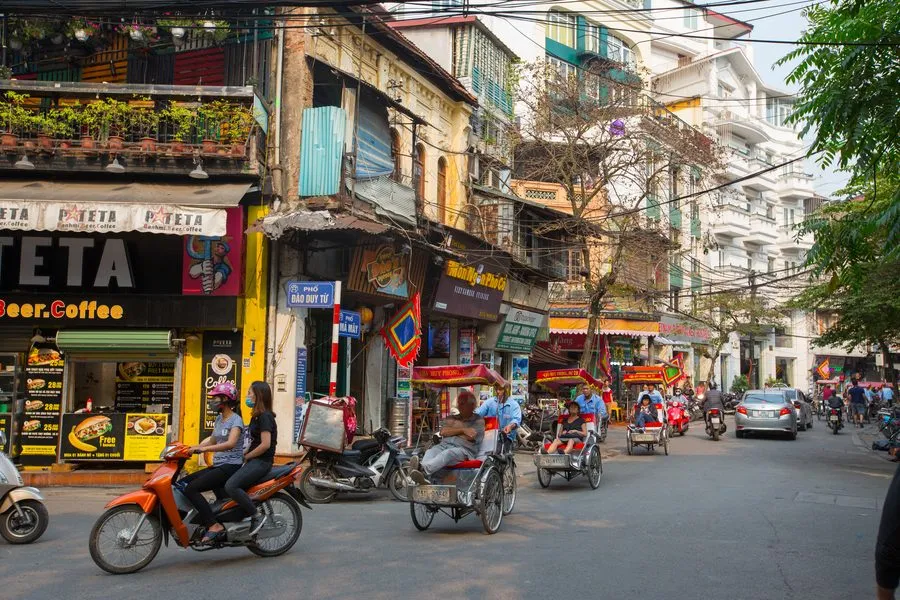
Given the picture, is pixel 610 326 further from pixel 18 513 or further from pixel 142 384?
pixel 18 513

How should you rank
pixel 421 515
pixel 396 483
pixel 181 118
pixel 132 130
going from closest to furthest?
pixel 421 515, pixel 396 483, pixel 181 118, pixel 132 130

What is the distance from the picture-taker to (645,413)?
70.4 feet

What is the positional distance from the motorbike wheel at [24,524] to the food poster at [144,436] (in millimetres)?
6067

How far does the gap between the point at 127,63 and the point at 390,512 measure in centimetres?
1145

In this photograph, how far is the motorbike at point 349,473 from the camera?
41.2 ft

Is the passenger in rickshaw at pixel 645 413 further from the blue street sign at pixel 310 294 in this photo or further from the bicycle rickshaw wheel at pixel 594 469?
the blue street sign at pixel 310 294

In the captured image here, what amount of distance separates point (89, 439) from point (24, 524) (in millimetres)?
6469

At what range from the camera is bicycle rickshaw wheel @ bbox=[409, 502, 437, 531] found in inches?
382

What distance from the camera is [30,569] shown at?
7.59 metres

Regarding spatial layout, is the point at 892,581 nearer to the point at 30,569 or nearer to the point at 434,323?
the point at 30,569

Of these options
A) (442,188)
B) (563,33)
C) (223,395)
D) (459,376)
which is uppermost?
(563,33)

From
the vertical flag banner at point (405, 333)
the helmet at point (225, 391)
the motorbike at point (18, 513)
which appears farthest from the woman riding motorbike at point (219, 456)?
the vertical flag banner at point (405, 333)

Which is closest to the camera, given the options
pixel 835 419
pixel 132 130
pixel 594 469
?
pixel 594 469

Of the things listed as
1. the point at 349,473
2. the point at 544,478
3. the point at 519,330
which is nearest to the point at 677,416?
the point at 519,330
